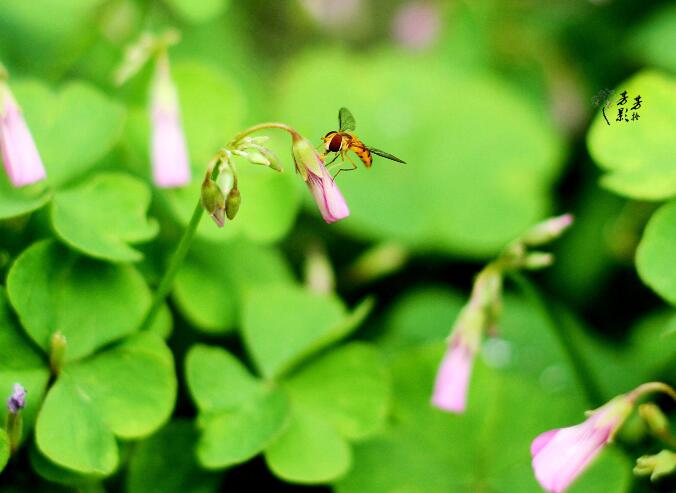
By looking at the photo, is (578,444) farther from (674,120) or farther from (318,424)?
(674,120)

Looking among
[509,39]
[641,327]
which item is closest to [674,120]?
[641,327]

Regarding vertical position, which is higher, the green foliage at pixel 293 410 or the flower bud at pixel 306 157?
the flower bud at pixel 306 157

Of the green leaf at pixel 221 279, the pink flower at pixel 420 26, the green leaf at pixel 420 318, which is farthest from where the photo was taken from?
the pink flower at pixel 420 26

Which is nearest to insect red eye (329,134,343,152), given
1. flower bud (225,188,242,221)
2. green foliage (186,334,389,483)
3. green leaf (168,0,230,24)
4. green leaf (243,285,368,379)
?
flower bud (225,188,242,221)

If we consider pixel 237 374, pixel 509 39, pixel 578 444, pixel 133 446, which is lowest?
pixel 133 446

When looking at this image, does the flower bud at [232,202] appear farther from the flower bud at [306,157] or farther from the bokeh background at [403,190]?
the bokeh background at [403,190]

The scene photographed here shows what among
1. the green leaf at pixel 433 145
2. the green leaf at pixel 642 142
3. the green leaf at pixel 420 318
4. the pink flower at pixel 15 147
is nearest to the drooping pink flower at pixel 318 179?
the pink flower at pixel 15 147
